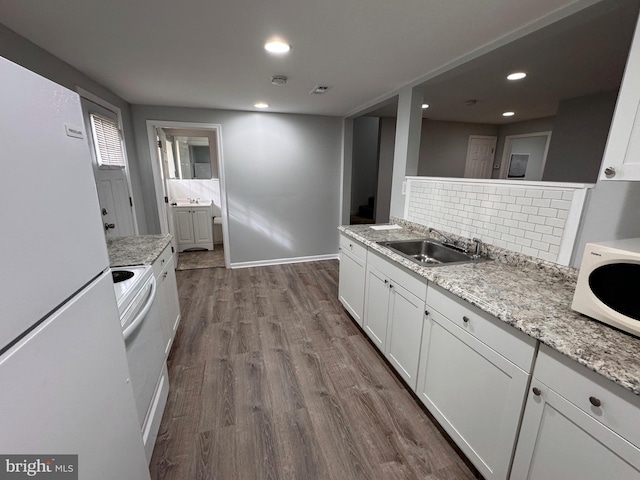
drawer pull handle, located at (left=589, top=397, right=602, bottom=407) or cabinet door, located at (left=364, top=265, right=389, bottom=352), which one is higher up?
drawer pull handle, located at (left=589, top=397, right=602, bottom=407)

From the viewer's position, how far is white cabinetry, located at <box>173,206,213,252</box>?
4785 millimetres

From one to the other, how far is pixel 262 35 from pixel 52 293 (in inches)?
67.3

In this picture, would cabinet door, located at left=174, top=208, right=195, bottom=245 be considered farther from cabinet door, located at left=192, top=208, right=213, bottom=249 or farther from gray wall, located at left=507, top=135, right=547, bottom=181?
gray wall, located at left=507, top=135, right=547, bottom=181

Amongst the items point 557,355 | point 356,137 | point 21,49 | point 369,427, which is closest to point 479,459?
point 369,427

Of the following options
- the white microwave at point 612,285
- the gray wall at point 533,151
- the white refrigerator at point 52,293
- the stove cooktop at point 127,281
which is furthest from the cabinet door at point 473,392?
the gray wall at point 533,151

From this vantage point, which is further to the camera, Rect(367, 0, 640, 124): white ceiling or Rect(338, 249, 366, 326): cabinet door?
Rect(338, 249, 366, 326): cabinet door

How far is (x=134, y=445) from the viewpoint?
1.04m

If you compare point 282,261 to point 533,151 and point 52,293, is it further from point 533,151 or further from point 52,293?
point 533,151

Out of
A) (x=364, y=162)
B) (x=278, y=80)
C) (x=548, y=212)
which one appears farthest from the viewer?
(x=364, y=162)

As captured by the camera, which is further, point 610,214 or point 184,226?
point 184,226

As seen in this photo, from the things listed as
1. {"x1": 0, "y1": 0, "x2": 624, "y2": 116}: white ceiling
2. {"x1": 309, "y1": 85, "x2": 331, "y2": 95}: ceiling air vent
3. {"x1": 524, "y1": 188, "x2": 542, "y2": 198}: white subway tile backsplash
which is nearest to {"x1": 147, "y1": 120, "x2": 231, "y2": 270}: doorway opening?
{"x1": 309, "y1": 85, "x2": 331, "y2": 95}: ceiling air vent

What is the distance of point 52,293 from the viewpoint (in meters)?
0.64

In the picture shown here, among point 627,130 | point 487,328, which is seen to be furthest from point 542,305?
point 627,130

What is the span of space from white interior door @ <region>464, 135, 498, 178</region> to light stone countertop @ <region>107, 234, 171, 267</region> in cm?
572
